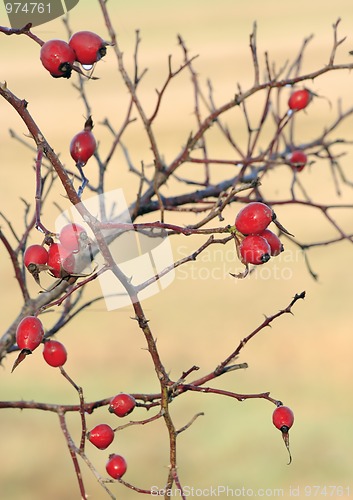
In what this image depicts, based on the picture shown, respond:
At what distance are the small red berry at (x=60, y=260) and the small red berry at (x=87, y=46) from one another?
A: 1.11 ft

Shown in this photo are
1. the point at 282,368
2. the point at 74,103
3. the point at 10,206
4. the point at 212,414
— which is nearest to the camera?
the point at 212,414

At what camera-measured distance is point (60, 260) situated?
1273 mm

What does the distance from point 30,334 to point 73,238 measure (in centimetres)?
20

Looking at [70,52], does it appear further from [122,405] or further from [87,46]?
[122,405]

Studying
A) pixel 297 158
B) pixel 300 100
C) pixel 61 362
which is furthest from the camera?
pixel 297 158

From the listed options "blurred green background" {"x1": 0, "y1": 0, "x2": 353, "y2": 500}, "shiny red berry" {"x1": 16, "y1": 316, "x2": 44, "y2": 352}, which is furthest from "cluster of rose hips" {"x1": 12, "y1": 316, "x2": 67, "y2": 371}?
"blurred green background" {"x1": 0, "y1": 0, "x2": 353, "y2": 500}

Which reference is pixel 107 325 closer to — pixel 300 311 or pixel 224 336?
pixel 224 336

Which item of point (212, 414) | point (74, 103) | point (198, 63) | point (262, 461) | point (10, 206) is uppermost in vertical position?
point (198, 63)

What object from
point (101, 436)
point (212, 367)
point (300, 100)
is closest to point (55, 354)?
point (101, 436)

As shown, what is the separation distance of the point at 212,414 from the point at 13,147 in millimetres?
9852

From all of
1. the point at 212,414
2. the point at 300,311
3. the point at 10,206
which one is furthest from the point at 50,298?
the point at 10,206

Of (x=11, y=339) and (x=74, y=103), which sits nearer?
(x=11, y=339)

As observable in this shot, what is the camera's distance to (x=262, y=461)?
635 cm

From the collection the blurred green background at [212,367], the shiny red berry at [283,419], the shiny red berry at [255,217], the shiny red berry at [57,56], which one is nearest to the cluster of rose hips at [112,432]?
the shiny red berry at [283,419]
